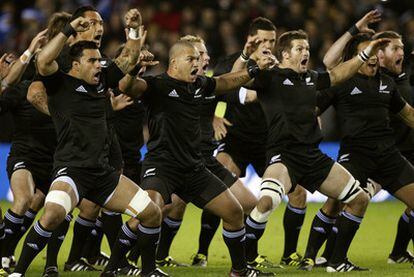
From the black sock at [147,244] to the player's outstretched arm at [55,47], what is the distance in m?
1.66

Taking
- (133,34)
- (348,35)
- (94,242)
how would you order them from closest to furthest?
(133,34) → (348,35) → (94,242)

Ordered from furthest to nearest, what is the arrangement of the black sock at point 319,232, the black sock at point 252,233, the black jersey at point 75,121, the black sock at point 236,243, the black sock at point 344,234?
1. the black sock at point 319,232
2. the black sock at point 344,234
3. the black sock at point 252,233
4. the black sock at point 236,243
5. the black jersey at point 75,121

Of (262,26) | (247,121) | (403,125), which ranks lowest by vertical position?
(247,121)

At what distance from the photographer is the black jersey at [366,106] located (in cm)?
1080

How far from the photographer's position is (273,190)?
9.88 metres

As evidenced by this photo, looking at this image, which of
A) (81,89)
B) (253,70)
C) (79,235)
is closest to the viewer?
(81,89)

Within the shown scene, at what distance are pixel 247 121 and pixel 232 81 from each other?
6.47ft

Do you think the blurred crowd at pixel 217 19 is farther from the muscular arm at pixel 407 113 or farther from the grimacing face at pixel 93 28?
the grimacing face at pixel 93 28

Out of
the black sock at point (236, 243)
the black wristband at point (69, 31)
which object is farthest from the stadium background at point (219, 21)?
the black wristband at point (69, 31)

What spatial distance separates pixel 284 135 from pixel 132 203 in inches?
72.1

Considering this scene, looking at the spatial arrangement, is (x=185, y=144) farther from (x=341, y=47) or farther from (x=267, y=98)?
(x=341, y=47)

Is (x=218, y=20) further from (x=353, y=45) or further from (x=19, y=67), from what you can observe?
(x=19, y=67)

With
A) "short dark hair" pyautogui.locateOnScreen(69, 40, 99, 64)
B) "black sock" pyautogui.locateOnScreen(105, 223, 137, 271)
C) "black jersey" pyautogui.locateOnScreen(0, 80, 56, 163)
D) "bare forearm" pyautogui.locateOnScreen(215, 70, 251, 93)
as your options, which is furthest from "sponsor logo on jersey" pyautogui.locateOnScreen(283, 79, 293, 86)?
"black jersey" pyautogui.locateOnScreen(0, 80, 56, 163)

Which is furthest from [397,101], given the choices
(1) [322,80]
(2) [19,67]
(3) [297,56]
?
(2) [19,67]
